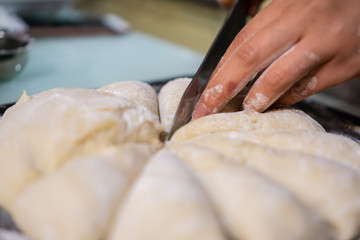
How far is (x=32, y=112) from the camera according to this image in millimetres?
1007

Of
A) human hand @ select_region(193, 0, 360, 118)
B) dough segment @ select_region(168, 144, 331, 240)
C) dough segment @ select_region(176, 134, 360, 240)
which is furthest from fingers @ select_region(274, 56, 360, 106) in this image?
dough segment @ select_region(168, 144, 331, 240)

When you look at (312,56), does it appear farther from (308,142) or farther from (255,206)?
(255,206)

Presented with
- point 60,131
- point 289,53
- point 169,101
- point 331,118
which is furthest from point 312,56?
point 60,131

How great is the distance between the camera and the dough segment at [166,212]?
2.39 ft

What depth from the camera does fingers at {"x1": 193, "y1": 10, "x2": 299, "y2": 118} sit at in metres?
1.08

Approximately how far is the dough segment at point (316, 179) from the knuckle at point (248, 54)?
304 mm

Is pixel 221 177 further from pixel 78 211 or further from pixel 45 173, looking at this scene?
pixel 45 173

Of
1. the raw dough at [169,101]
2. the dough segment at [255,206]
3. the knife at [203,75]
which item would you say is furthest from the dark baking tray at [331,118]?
the dough segment at [255,206]

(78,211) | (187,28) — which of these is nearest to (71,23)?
(187,28)

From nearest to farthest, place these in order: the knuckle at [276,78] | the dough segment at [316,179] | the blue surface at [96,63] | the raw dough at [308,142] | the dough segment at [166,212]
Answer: the dough segment at [166,212] < the dough segment at [316,179] < the raw dough at [308,142] < the knuckle at [276,78] < the blue surface at [96,63]

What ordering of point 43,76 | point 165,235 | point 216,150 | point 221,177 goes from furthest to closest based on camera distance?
point 43,76
point 216,150
point 221,177
point 165,235

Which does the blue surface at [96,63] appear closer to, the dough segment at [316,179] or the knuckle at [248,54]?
the knuckle at [248,54]

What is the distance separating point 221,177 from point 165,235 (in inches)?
8.2

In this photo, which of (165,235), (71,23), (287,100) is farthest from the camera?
(71,23)
